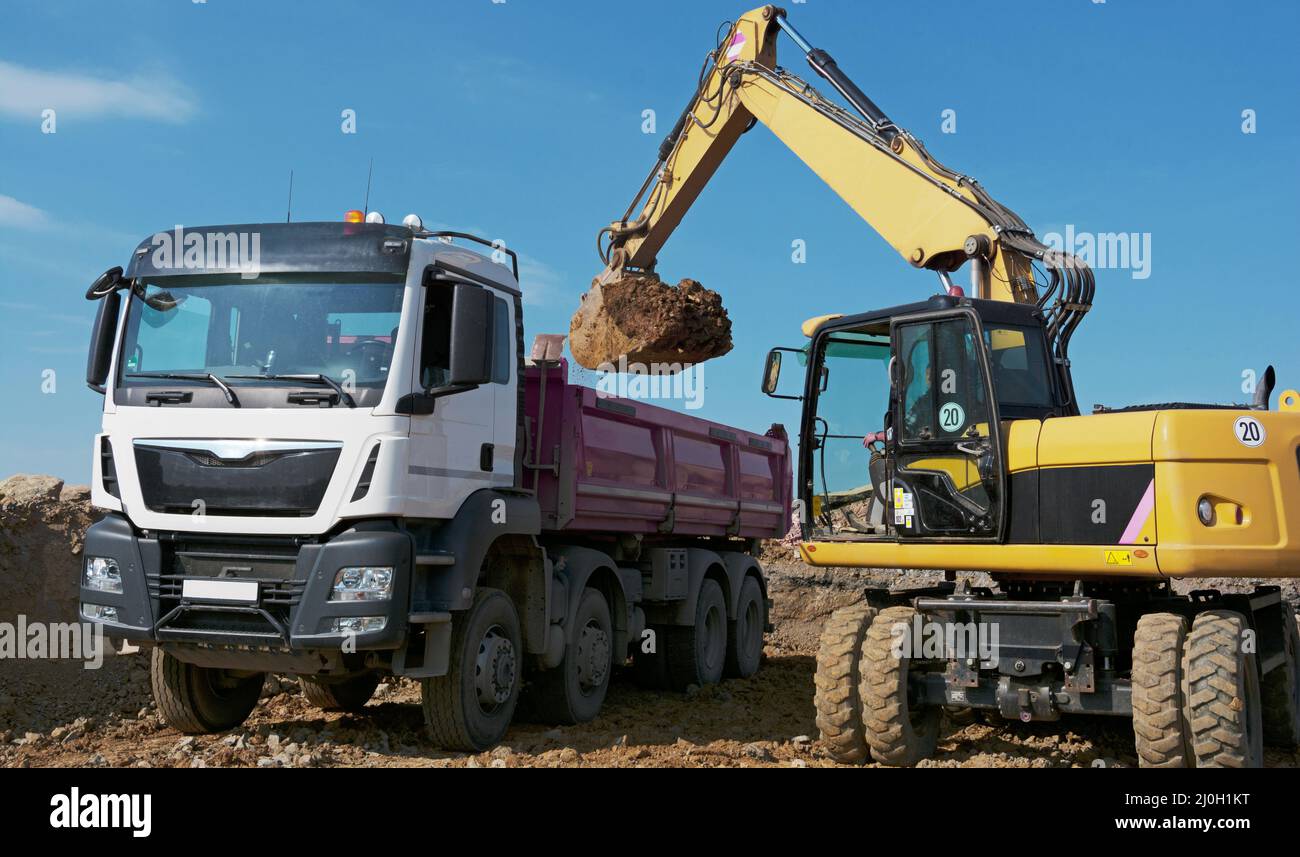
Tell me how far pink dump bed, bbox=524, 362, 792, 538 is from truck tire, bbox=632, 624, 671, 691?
1.01 metres

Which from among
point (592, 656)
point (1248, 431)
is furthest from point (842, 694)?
point (1248, 431)

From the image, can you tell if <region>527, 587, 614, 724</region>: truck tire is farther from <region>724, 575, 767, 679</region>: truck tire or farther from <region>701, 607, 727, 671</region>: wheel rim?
<region>724, 575, 767, 679</region>: truck tire

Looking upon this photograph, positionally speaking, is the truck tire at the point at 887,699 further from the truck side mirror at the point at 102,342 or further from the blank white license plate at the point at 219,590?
the truck side mirror at the point at 102,342

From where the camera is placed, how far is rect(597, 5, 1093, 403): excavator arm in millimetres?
8914

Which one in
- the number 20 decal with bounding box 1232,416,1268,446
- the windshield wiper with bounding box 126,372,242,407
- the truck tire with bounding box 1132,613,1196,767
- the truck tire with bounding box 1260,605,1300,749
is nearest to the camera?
the truck tire with bounding box 1132,613,1196,767

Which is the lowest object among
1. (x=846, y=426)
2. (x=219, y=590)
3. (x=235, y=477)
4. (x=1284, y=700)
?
(x=1284, y=700)

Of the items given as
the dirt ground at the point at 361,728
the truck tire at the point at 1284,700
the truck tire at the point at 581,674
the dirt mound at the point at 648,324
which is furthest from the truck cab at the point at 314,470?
the dirt mound at the point at 648,324

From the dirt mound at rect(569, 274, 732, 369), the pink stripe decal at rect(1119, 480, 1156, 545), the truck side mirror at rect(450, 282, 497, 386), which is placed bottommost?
the pink stripe decal at rect(1119, 480, 1156, 545)

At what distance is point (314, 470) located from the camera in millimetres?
6219

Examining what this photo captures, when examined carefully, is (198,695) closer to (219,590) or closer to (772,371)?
(219,590)

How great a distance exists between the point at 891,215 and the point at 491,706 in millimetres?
5834

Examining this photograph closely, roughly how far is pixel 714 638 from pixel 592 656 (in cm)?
283

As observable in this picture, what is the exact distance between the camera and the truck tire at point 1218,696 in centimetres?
597

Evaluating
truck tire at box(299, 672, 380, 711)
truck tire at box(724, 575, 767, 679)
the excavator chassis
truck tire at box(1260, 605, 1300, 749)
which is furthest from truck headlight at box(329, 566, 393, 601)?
truck tire at box(1260, 605, 1300, 749)
